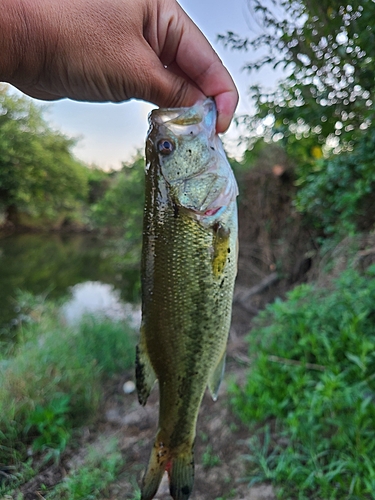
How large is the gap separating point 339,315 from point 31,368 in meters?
3.36

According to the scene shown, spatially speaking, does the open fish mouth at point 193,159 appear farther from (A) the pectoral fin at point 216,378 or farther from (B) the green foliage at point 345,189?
(B) the green foliage at point 345,189

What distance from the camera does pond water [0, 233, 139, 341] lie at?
8.47 m

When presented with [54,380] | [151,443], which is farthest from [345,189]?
[54,380]

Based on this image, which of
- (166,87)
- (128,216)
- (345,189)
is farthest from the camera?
(128,216)

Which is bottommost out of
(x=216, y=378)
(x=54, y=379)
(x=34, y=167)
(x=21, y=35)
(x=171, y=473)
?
(x=54, y=379)

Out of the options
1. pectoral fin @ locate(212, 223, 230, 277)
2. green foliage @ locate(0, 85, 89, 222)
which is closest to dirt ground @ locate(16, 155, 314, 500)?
pectoral fin @ locate(212, 223, 230, 277)

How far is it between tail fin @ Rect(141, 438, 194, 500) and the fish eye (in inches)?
49.7

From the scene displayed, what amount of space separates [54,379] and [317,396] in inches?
106

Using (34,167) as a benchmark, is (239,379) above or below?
below

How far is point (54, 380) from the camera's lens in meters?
3.66

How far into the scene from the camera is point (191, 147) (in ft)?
4.70

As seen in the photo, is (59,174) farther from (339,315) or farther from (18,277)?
(339,315)

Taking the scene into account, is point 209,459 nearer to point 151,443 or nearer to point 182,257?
point 151,443

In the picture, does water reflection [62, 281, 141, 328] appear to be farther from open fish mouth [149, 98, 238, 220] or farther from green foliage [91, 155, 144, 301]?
open fish mouth [149, 98, 238, 220]
